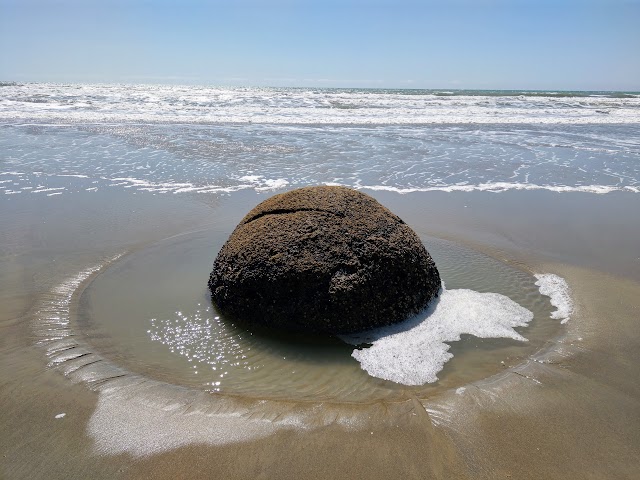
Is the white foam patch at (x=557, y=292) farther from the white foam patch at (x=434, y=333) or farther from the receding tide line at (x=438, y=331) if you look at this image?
the white foam patch at (x=434, y=333)

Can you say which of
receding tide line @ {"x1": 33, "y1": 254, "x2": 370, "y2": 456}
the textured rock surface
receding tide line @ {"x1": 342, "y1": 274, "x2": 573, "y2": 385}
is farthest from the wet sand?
the textured rock surface

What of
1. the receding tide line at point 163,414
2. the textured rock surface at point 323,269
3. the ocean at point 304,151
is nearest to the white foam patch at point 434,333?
the textured rock surface at point 323,269

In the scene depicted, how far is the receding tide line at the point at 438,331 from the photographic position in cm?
360

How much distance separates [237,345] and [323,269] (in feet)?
2.98

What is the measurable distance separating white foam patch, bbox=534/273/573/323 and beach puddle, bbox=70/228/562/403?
0.08 m

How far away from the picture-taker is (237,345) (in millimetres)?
3842

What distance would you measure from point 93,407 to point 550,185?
8980 mm

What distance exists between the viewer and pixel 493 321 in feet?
14.1

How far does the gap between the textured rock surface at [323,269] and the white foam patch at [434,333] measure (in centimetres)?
14

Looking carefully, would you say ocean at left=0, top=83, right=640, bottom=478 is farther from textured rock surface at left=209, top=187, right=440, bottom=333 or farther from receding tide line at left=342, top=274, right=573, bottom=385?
textured rock surface at left=209, top=187, right=440, bottom=333

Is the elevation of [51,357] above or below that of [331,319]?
below

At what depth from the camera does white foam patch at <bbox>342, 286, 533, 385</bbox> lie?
11.8ft

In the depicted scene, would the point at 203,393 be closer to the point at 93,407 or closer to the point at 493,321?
the point at 93,407

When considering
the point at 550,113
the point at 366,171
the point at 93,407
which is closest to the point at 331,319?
the point at 93,407
